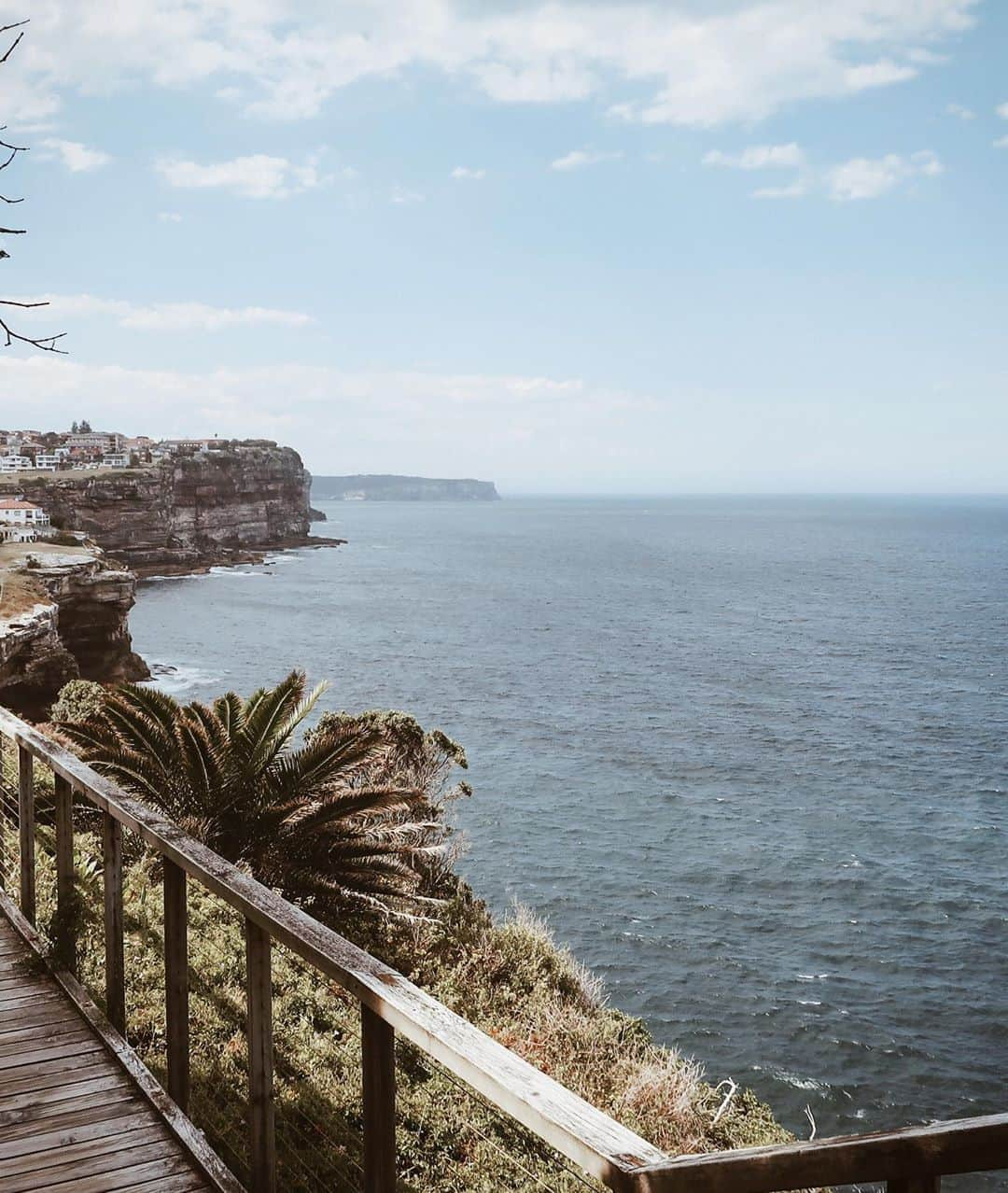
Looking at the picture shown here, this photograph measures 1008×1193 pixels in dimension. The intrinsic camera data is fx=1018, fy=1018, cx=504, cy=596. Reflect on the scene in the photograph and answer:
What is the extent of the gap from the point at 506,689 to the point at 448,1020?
135ft

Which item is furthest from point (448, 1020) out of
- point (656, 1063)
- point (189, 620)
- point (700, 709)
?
point (189, 620)

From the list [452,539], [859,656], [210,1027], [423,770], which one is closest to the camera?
[210,1027]

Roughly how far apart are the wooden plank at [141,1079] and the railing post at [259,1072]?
17 cm

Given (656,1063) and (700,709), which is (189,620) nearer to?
(700,709)

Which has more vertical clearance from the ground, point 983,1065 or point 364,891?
point 364,891

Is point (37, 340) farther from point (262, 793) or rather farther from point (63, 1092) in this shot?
point (262, 793)

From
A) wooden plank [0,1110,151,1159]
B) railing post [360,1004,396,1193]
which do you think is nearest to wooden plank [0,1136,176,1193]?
wooden plank [0,1110,151,1159]

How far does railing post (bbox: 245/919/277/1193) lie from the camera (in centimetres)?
290

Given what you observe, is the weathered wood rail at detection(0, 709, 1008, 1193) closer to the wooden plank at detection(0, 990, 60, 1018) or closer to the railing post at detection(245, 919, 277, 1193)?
the railing post at detection(245, 919, 277, 1193)

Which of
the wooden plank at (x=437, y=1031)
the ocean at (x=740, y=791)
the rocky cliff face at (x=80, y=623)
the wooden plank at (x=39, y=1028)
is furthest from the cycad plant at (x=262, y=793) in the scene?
the rocky cliff face at (x=80, y=623)

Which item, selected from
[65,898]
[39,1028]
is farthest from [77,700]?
[39,1028]

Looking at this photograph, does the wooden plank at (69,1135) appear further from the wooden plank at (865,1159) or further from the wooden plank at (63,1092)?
the wooden plank at (865,1159)

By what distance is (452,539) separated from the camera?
507ft

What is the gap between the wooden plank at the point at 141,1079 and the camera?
3.12m
